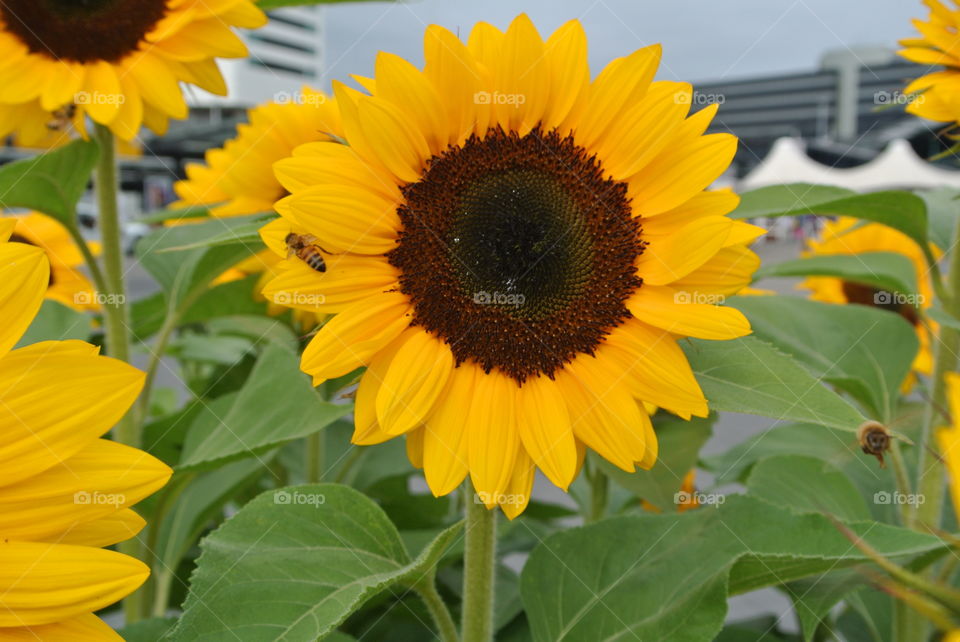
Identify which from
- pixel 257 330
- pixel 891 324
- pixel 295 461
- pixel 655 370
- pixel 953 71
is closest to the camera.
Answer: pixel 655 370

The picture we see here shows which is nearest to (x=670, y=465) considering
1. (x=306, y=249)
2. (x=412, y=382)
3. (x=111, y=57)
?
(x=412, y=382)

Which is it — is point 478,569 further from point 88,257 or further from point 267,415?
point 88,257

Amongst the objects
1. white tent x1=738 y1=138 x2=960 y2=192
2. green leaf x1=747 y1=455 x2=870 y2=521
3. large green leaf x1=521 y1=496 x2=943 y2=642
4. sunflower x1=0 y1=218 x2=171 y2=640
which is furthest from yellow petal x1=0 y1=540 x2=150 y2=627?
white tent x1=738 y1=138 x2=960 y2=192

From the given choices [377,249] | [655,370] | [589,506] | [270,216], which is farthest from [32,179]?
[589,506]

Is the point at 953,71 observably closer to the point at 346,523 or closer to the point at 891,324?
the point at 891,324

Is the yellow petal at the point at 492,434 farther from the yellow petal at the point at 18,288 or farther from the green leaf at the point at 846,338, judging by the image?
the green leaf at the point at 846,338

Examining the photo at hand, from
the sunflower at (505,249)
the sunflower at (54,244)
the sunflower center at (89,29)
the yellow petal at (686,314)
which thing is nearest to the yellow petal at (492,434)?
the sunflower at (505,249)

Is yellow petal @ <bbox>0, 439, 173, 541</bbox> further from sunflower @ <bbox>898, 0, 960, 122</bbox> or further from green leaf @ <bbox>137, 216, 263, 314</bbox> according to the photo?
sunflower @ <bbox>898, 0, 960, 122</bbox>
